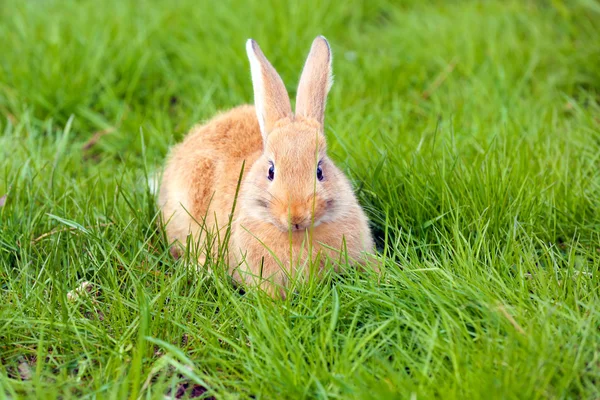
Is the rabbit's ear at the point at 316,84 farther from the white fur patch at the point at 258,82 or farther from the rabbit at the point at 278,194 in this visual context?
the white fur patch at the point at 258,82

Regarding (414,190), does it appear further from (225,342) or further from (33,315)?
(33,315)

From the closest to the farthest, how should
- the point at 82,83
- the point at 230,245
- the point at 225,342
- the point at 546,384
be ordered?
the point at 546,384 < the point at 225,342 < the point at 230,245 < the point at 82,83

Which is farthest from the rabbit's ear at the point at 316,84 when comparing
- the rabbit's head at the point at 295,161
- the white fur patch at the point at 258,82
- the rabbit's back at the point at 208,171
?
the rabbit's back at the point at 208,171

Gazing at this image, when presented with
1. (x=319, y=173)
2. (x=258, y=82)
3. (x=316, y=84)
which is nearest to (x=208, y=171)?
(x=258, y=82)

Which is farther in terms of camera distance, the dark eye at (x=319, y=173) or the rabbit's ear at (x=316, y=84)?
the rabbit's ear at (x=316, y=84)

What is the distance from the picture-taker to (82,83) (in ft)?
17.9

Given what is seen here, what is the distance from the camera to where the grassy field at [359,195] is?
2746 mm

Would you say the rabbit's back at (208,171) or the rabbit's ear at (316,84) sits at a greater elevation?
the rabbit's ear at (316,84)

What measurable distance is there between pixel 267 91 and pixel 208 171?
24.5 inches

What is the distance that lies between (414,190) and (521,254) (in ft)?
2.39

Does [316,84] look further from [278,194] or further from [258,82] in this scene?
[278,194]

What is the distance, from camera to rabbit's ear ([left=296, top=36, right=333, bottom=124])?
3.76 m

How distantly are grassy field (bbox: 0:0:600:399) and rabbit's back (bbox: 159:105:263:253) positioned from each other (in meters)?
0.17

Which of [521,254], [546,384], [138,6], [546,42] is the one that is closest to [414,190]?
[521,254]
